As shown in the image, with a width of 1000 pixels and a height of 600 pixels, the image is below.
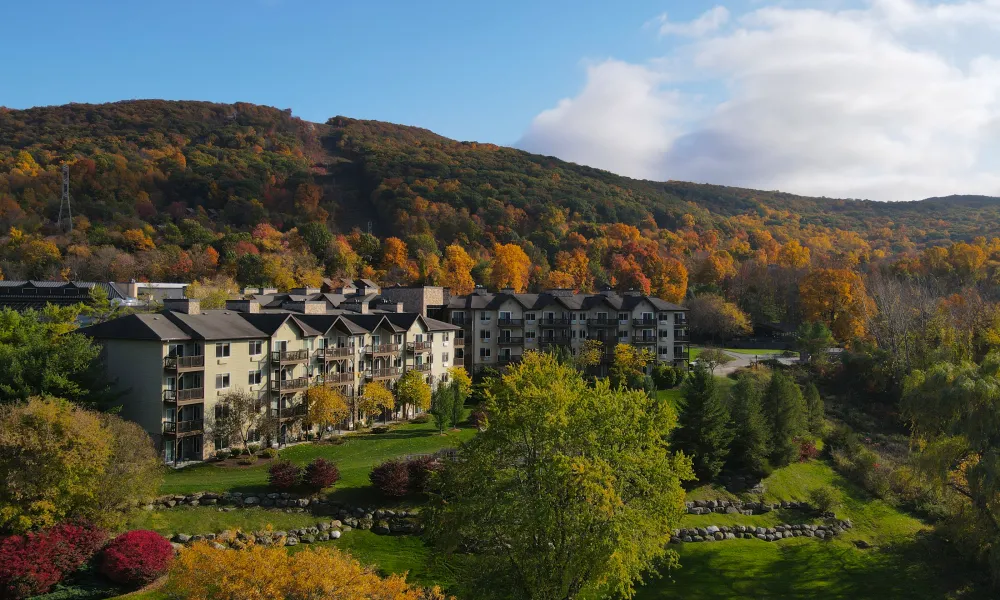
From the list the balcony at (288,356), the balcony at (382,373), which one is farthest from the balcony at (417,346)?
the balcony at (288,356)

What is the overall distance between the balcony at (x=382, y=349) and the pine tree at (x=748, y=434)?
28511 millimetres

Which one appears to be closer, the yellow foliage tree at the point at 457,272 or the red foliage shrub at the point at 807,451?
the red foliage shrub at the point at 807,451

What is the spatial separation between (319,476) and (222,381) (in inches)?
522

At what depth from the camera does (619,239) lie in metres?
136

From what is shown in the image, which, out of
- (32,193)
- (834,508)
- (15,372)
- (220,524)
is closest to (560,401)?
(220,524)

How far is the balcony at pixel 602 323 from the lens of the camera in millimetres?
75688

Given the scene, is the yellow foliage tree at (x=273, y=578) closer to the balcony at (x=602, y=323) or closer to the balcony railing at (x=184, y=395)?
the balcony railing at (x=184, y=395)

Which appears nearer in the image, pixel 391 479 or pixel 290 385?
pixel 391 479

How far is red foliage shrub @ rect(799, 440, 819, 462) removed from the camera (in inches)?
2057

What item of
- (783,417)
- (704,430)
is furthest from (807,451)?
(704,430)

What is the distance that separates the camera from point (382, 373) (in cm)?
5872

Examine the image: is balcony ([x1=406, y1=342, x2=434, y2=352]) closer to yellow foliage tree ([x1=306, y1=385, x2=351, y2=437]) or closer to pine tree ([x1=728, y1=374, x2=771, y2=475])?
yellow foliage tree ([x1=306, y1=385, x2=351, y2=437])

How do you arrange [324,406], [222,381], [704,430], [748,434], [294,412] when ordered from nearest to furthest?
[704,430]
[222,381]
[748,434]
[324,406]
[294,412]

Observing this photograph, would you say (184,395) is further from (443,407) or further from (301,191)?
(301,191)
